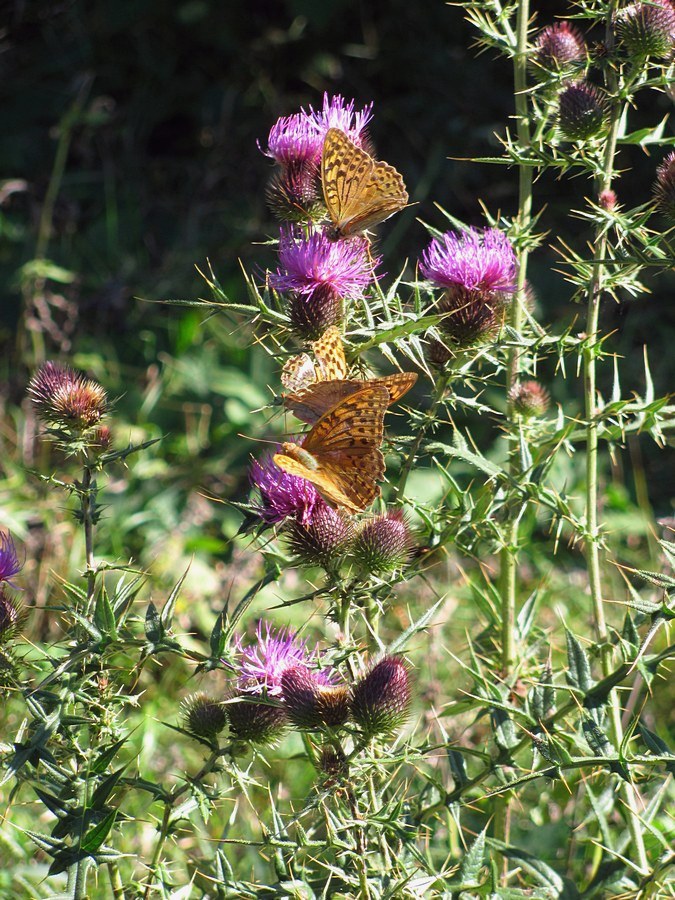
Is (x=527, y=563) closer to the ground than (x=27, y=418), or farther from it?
closer to the ground

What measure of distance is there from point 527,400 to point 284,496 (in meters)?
0.71

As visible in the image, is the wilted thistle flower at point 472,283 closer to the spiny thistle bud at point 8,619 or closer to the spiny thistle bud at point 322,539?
the spiny thistle bud at point 322,539

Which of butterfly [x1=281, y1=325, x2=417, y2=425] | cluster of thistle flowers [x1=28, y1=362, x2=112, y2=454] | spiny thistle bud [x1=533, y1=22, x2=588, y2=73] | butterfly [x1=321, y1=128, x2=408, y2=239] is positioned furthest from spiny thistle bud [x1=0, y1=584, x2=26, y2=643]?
spiny thistle bud [x1=533, y1=22, x2=588, y2=73]

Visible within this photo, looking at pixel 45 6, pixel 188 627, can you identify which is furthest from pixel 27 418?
pixel 45 6

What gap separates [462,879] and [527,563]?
331cm

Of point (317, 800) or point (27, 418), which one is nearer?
point (317, 800)

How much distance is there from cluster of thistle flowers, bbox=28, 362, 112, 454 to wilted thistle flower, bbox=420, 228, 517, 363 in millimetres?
729

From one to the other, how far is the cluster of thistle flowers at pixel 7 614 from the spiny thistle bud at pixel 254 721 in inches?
17.0

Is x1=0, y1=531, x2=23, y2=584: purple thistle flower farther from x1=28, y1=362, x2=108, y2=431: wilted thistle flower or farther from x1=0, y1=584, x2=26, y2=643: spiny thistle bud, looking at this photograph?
x1=28, y1=362, x2=108, y2=431: wilted thistle flower

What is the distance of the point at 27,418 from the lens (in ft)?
18.3

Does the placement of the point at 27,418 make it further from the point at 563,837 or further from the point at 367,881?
the point at 367,881

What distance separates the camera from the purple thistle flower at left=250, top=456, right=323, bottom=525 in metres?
2.06

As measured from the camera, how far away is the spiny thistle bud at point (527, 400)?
8.00 feet

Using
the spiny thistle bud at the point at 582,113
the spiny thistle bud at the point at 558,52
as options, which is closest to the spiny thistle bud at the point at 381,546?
the spiny thistle bud at the point at 582,113
